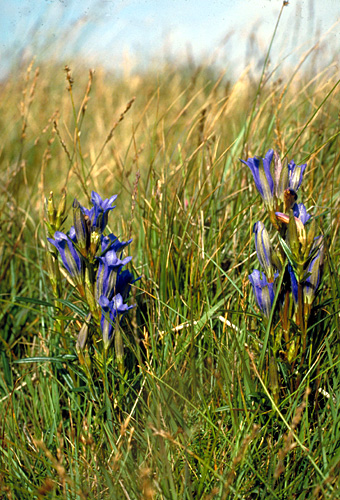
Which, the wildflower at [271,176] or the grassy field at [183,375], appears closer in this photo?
the grassy field at [183,375]

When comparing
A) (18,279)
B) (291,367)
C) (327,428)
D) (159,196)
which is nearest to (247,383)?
(291,367)

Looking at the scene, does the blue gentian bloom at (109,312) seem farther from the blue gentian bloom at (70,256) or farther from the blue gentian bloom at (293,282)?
the blue gentian bloom at (293,282)

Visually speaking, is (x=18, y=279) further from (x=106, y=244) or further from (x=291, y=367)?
(x=291, y=367)

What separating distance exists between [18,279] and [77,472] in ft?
4.17

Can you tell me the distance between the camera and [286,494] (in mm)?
1136

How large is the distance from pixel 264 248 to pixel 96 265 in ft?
1.60

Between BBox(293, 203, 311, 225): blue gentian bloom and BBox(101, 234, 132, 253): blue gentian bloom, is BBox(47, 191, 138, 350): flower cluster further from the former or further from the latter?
BBox(293, 203, 311, 225): blue gentian bloom

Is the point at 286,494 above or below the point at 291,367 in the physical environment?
below

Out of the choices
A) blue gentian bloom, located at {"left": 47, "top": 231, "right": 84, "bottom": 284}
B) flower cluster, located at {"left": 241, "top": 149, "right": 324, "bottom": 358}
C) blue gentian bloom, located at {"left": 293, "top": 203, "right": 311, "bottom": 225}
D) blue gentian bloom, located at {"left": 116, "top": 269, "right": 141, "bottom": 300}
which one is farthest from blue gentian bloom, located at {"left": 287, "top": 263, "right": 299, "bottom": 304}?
blue gentian bloom, located at {"left": 47, "top": 231, "right": 84, "bottom": 284}

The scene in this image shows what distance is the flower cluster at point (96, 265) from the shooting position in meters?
1.32

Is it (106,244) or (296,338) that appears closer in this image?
(296,338)

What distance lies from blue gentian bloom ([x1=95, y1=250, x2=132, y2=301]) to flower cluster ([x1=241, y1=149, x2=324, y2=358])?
37 centimetres

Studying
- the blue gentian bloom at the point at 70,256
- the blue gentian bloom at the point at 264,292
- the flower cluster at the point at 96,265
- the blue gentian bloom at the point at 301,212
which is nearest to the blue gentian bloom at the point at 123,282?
the flower cluster at the point at 96,265

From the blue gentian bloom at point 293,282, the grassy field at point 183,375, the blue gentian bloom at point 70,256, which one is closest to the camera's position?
the grassy field at point 183,375
